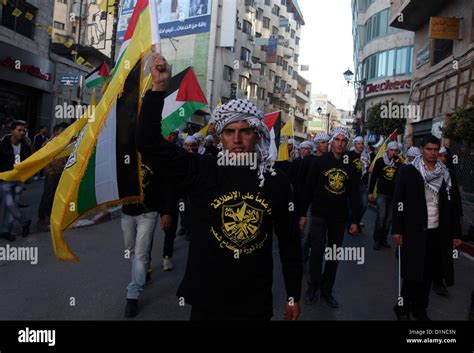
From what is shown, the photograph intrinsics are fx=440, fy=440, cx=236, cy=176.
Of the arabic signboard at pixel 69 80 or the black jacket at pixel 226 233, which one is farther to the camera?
the arabic signboard at pixel 69 80

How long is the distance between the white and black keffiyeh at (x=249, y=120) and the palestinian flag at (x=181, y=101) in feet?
16.9

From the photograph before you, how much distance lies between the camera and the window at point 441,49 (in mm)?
19473

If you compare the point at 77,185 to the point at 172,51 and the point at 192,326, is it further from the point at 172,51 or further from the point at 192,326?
the point at 172,51

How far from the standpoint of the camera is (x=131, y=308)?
4426mm

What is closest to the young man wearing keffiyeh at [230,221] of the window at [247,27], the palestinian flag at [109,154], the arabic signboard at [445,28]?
the palestinian flag at [109,154]

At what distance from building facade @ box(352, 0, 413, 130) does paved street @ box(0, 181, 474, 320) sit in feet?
82.0

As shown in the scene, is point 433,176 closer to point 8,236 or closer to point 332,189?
point 332,189

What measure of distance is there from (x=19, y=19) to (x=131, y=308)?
1633 centimetres

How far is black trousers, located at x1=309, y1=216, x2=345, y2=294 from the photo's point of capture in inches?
205

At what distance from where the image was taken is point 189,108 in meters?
8.23

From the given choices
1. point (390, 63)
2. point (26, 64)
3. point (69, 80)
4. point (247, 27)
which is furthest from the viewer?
point (247, 27)

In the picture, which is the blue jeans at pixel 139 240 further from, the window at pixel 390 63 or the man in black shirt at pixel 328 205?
the window at pixel 390 63

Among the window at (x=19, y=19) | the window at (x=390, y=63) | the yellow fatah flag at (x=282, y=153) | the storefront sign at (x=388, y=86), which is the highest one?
the window at (x=390, y=63)

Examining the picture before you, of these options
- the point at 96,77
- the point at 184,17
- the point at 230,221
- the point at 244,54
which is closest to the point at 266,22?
the point at 244,54
